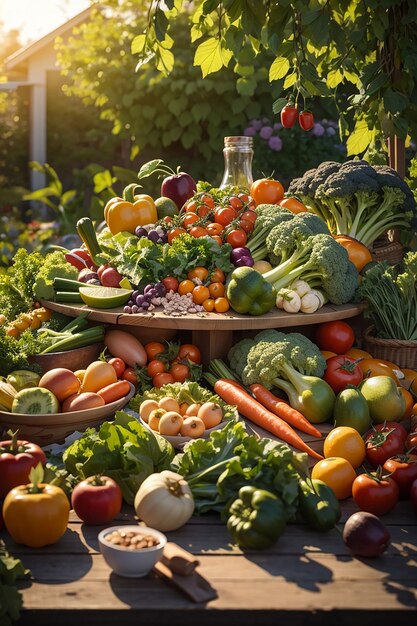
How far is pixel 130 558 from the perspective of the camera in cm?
320

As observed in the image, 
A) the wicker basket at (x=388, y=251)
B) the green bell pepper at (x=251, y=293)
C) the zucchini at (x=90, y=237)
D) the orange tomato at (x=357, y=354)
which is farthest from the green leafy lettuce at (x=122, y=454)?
the wicker basket at (x=388, y=251)

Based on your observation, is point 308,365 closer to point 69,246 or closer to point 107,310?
point 107,310

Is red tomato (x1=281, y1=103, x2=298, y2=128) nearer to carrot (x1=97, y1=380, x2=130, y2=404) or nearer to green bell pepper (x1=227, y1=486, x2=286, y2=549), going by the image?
carrot (x1=97, y1=380, x2=130, y2=404)

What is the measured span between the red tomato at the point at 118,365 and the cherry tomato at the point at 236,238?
3.60 ft

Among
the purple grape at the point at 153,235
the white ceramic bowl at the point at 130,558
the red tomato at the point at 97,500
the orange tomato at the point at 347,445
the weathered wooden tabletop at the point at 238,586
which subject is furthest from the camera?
the purple grape at the point at 153,235

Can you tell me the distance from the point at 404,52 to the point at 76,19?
14.4 metres

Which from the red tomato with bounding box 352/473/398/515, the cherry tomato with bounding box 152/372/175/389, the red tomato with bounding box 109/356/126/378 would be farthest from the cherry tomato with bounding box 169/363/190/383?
the red tomato with bounding box 352/473/398/515

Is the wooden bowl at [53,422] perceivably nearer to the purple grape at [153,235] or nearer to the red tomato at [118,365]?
the red tomato at [118,365]

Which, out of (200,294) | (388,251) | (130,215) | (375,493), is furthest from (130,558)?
(388,251)

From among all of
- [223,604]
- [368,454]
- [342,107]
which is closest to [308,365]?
[368,454]

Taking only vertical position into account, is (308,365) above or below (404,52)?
below

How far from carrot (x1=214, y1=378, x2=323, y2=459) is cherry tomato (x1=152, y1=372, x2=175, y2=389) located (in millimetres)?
273

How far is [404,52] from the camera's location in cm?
574

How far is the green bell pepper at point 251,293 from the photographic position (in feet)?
16.0
